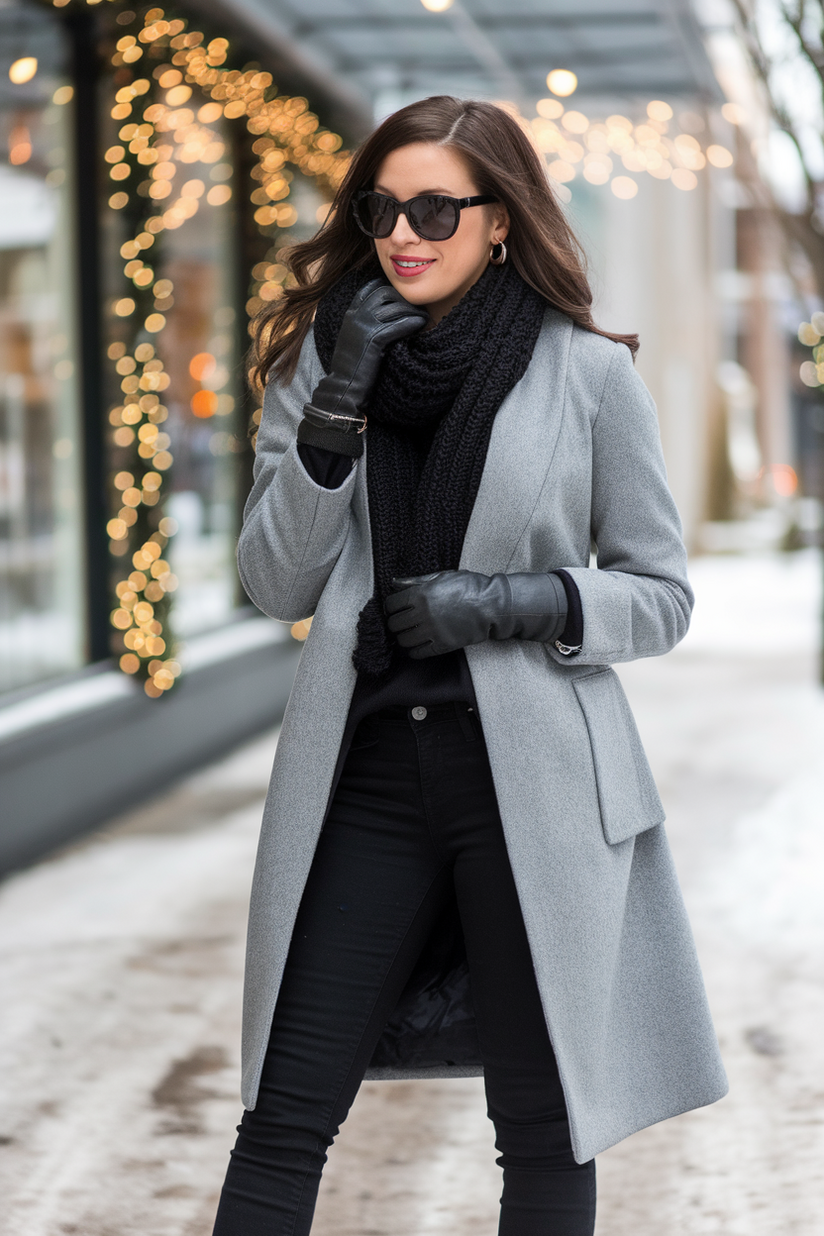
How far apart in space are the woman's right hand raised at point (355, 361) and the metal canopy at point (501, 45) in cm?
549

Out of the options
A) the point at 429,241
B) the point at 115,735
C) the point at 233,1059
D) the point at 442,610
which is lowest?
the point at 233,1059

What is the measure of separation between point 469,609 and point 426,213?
500 mm

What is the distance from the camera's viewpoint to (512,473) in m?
1.72

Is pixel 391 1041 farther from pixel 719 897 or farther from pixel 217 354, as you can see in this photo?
pixel 217 354

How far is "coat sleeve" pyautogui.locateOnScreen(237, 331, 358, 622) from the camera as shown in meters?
1.72

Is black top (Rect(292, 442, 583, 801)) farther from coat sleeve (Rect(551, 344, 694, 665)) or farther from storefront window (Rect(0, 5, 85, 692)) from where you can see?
storefront window (Rect(0, 5, 85, 692))

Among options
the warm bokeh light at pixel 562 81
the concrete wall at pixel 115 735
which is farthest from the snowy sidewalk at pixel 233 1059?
the warm bokeh light at pixel 562 81

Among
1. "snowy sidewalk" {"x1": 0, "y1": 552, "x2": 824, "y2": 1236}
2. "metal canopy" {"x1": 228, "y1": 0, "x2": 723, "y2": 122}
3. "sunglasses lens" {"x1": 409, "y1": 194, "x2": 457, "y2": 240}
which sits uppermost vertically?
"metal canopy" {"x1": 228, "y1": 0, "x2": 723, "y2": 122}

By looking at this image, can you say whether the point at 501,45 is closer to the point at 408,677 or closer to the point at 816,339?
the point at 816,339

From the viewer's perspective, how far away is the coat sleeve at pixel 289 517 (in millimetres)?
1716

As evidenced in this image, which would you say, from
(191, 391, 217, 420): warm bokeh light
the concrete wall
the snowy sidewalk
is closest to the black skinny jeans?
the snowy sidewalk

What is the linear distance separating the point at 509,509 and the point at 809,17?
5930 mm

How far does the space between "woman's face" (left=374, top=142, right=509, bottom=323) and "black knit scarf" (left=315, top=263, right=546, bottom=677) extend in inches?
1.6

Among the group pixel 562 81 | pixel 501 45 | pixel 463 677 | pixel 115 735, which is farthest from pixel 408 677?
pixel 562 81
